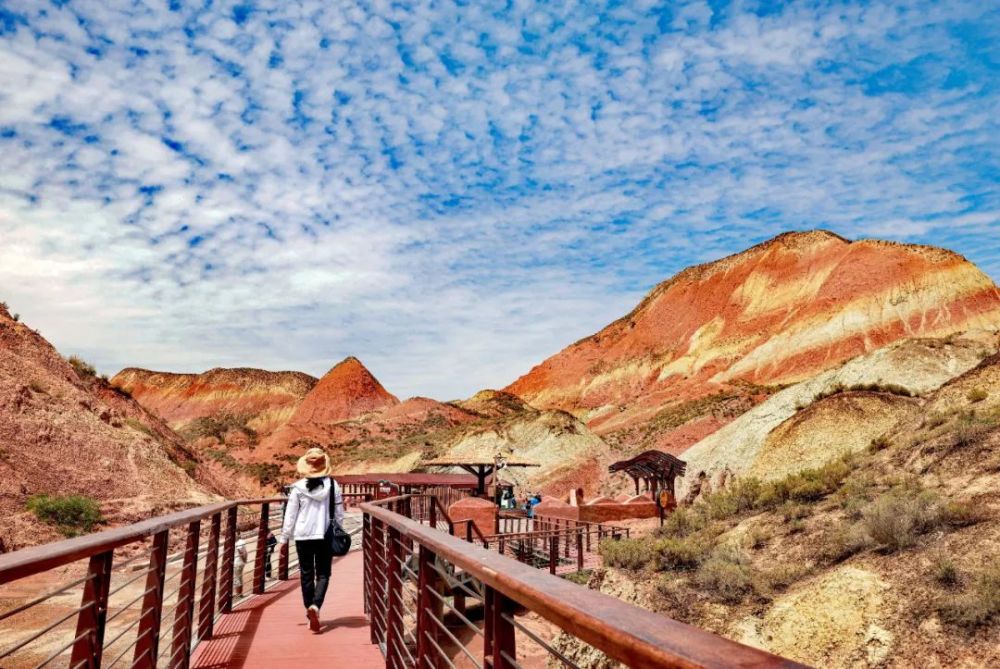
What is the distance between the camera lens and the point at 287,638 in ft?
17.5

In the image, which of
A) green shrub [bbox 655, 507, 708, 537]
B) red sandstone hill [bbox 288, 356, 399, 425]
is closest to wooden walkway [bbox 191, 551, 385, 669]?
green shrub [bbox 655, 507, 708, 537]

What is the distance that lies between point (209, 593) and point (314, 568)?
846mm

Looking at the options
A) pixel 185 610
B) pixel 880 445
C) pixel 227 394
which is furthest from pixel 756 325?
pixel 227 394

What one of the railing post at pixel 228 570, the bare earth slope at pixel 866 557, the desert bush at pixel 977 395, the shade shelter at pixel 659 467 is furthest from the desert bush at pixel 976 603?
the shade shelter at pixel 659 467

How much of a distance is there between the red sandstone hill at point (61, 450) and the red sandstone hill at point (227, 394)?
74331 mm

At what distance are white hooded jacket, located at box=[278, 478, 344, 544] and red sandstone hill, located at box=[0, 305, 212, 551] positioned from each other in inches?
458

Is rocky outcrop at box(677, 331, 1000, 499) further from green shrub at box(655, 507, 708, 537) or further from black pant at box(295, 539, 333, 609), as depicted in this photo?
black pant at box(295, 539, 333, 609)

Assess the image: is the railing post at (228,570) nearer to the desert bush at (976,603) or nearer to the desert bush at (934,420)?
the desert bush at (976,603)

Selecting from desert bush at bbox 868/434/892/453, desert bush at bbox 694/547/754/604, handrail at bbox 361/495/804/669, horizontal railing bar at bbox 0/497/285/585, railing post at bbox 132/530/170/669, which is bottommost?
desert bush at bbox 694/547/754/604

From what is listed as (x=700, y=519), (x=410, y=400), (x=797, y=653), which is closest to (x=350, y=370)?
(x=410, y=400)

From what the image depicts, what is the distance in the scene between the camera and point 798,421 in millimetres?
22516

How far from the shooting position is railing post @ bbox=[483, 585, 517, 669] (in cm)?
179

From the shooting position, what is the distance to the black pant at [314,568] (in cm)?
557

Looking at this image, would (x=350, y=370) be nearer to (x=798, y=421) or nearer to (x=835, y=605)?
(x=798, y=421)
